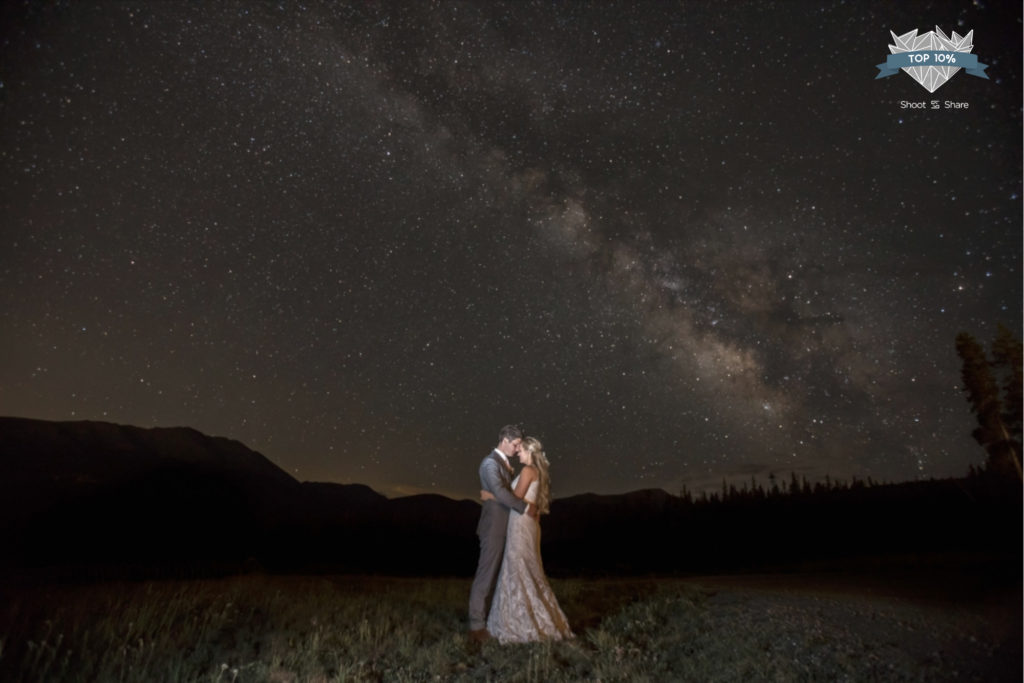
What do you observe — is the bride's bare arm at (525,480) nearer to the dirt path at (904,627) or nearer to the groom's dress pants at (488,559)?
the groom's dress pants at (488,559)

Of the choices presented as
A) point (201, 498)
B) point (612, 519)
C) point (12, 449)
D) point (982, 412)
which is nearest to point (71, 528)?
point (201, 498)

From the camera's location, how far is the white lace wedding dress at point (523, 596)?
764 cm

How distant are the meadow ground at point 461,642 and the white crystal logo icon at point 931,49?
32.3ft

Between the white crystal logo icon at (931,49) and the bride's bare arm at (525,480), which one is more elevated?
the white crystal logo icon at (931,49)

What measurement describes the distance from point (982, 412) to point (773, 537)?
18833 mm

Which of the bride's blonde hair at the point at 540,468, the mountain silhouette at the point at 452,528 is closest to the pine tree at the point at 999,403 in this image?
the mountain silhouette at the point at 452,528

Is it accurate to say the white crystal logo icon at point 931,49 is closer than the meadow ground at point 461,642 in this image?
No

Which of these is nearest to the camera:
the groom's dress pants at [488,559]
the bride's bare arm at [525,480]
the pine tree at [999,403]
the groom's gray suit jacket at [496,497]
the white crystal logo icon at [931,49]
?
the groom's gray suit jacket at [496,497]

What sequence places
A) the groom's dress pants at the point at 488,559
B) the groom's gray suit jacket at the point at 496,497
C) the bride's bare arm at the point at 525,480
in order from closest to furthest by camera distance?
1. the groom's gray suit jacket at the point at 496,497
2. the groom's dress pants at the point at 488,559
3. the bride's bare arm at the point at 525,480

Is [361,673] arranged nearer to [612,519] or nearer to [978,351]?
[978,351]

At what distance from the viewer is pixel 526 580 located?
786 centimetres

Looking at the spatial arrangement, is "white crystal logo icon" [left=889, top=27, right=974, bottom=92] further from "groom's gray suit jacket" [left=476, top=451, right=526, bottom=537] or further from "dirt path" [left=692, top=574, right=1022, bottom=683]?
"groom's gray suit jacket" [left=476, top=451, right=526, bottom=537]

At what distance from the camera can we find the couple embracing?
767cm

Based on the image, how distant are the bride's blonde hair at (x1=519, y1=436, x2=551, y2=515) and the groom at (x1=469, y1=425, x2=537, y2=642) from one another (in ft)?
0.46
